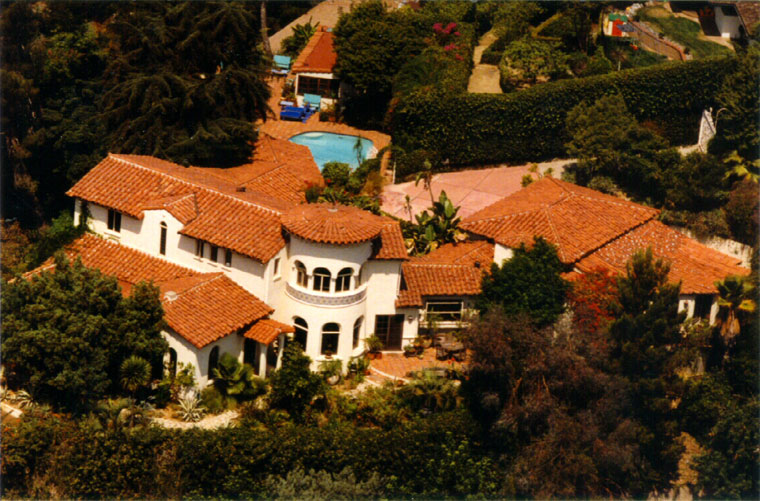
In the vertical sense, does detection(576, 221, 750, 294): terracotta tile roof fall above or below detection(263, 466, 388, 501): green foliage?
above

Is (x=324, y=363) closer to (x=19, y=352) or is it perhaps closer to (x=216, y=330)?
(x=216, y=330)

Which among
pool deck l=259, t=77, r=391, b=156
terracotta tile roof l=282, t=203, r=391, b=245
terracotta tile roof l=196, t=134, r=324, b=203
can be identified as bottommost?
pool deck l=259, t=77, r=391, b=156

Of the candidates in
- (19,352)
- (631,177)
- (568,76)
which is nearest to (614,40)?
(568,76)

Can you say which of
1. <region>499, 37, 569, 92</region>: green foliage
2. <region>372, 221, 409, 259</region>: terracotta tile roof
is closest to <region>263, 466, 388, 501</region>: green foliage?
<region>372, 221, 409, 259</region>: terracotta tile roof

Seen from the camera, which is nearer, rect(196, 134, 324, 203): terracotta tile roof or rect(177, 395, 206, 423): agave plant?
rect(177, 395, 206, 423): agave plant

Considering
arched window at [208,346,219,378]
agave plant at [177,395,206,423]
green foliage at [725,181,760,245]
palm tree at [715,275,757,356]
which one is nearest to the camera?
agave plant at [177,395,206,423]

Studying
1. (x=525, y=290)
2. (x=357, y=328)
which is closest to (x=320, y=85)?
(x=357, y=328)

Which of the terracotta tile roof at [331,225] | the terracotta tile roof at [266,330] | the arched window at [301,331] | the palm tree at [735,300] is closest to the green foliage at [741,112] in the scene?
the palm tree at [735,300]

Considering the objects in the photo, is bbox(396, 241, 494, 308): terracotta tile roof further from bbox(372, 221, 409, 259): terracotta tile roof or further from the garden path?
the garden path
